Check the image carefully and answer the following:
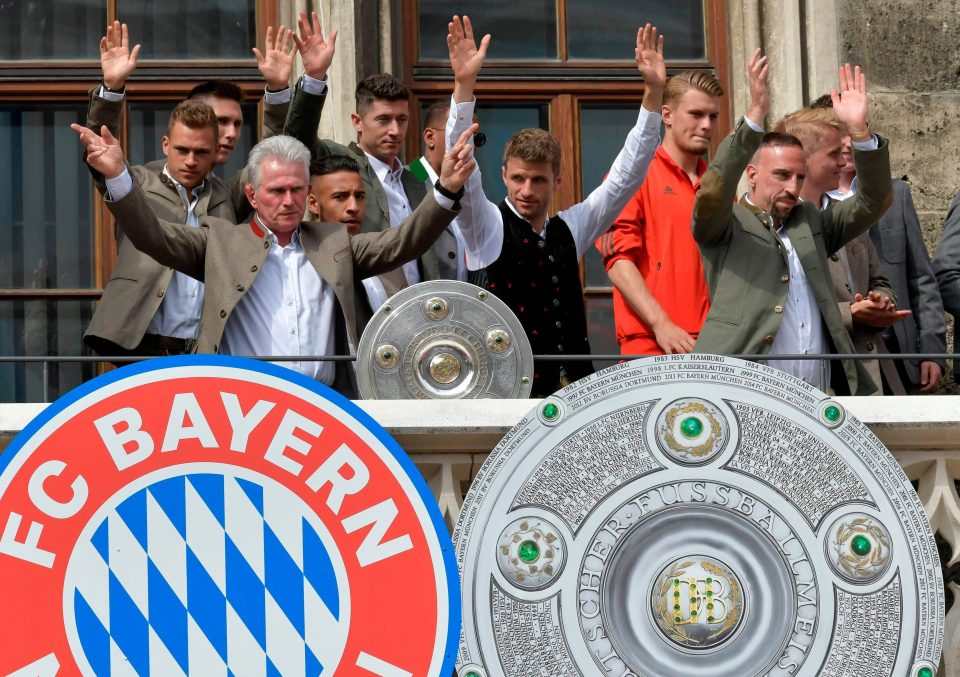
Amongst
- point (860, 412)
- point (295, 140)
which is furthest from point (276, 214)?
point (860, 412)

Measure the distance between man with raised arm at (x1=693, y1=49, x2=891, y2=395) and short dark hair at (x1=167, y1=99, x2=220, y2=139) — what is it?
177 cm

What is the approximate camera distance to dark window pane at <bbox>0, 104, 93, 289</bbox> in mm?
8953

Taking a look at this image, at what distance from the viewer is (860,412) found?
6527 millimetres

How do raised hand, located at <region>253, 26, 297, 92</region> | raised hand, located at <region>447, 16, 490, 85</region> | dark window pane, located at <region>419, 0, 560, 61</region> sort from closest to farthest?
raised hand, located at <region>447, 16, 490, 85</region> < raised hand, located at <region>253, 26, 297, 92</region> < dark window pane, located at <region>419, 0, 560, 61</region>

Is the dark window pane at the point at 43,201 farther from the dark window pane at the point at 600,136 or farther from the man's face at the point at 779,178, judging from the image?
the man's face at the point at 779,178

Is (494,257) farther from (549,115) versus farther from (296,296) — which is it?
(549,115)

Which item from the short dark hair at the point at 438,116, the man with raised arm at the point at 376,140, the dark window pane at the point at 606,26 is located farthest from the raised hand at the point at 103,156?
the dark window pane at the point at 606,26

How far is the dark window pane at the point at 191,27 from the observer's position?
9148 millimetres

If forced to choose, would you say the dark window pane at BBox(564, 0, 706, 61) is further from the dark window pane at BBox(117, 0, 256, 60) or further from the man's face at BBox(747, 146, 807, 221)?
the man's face at BBox(747, 146, 807, 221)

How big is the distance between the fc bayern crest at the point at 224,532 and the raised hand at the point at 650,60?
209 centimetres

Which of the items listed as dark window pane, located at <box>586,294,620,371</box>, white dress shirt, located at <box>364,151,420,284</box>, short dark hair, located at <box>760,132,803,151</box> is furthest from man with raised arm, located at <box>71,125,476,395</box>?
dark window pane, located at <box>586,294,620,371</box>

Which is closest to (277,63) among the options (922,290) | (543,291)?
(543,291)

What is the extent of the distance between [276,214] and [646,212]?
4.85 feet

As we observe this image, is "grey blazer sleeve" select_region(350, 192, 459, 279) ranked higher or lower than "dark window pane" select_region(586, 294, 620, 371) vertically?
higher
